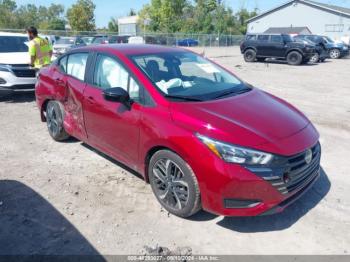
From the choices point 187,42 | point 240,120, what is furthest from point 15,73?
point 187,42

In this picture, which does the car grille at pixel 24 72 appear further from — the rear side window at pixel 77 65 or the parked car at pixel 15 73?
the rear side window at pixel 77 65

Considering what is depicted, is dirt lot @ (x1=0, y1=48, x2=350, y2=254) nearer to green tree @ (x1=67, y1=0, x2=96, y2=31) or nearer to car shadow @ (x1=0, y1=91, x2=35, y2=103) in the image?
car shadow @ (x1=0, y1=91, x2=35, y2=103)

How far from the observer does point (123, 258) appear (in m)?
2.98

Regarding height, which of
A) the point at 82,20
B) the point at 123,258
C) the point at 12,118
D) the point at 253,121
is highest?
the point at 82,20

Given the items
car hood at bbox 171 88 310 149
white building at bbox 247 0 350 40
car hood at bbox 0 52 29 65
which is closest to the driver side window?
car hood at bbox 171 88 310 149

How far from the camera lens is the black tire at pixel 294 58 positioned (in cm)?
1983

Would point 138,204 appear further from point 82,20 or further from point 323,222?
point 82,20

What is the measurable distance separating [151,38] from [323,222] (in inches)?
1222

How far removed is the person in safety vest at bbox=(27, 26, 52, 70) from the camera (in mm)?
8191

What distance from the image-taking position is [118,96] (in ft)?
12.1

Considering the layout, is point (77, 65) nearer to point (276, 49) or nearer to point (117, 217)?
point (117, 217)

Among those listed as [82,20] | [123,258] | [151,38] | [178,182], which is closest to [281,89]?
[178,182]

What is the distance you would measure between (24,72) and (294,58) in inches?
637

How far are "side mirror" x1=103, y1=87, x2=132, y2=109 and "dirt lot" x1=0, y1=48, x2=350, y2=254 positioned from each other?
1.11 meters
